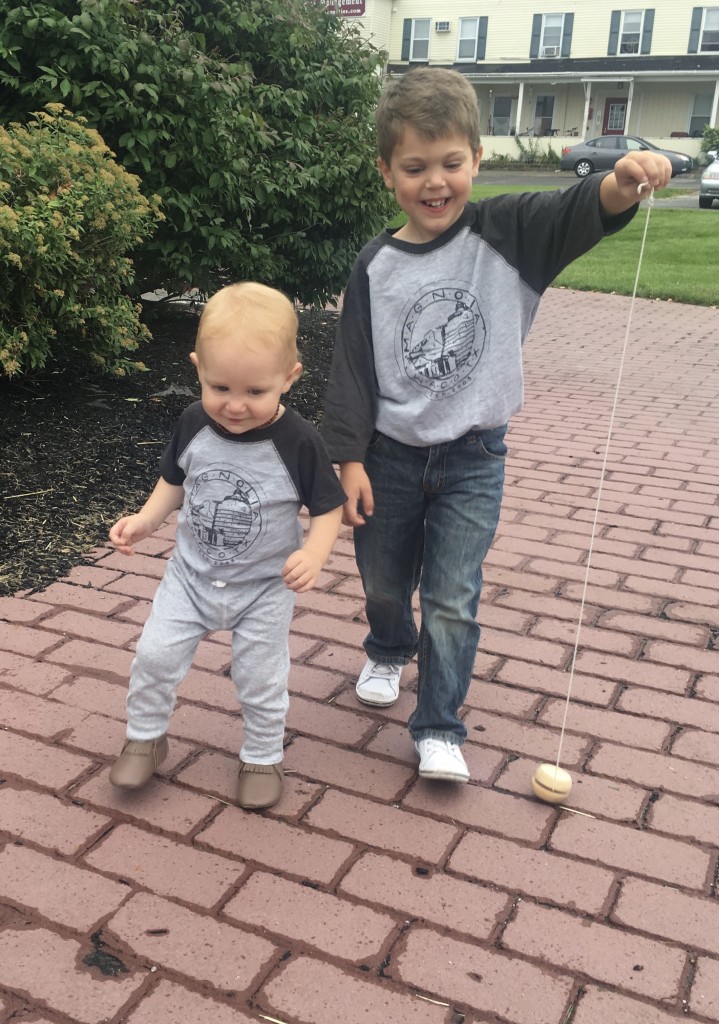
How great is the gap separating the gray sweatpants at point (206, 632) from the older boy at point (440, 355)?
33cm

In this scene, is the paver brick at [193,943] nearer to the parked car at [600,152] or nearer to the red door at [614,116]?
the parked car at [600,152]

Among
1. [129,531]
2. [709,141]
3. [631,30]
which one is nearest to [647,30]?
[631,30]

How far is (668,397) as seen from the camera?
7383 mm

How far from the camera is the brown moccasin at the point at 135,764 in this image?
8.43 ft

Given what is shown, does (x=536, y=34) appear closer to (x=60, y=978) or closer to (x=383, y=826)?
(x=383, y=826)

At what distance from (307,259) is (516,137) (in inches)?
1604

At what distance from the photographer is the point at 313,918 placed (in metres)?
2.21

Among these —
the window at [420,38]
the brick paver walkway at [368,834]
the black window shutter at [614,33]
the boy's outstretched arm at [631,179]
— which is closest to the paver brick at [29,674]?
the brick paver walkway at [368,834]

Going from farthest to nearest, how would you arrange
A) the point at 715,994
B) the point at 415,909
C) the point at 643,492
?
the point at 643,492
the point at 415,909
the point at 715,994

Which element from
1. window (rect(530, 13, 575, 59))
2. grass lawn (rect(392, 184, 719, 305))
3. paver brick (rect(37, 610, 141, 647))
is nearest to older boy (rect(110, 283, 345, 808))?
paver brick (rect(37, 610, 141, 647))

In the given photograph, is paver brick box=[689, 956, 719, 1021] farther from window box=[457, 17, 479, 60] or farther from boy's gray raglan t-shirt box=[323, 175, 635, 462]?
window box=[457, 17, 479, 60]

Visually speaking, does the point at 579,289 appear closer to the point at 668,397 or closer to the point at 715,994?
the point at 668,397

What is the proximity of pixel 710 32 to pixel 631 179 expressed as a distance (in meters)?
46.9

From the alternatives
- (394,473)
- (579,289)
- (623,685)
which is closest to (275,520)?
(394,473)
